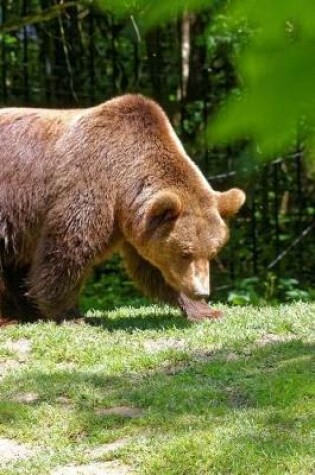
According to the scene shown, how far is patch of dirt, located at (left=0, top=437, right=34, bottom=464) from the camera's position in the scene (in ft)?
14.5

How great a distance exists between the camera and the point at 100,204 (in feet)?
21.3

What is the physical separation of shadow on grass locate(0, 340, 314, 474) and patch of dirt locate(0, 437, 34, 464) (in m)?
0.18

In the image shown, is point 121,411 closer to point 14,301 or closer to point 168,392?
point 168,392

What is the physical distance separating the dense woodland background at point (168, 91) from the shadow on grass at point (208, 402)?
4376mm

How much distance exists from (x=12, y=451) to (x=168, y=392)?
34.7 inches

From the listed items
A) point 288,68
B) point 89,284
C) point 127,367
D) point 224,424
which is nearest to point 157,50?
point 89,284

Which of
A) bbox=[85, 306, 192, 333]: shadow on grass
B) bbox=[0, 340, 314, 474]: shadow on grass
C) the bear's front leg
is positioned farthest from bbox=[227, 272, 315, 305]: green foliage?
bbox=[0, 340, 314, 474]: shadow on grass

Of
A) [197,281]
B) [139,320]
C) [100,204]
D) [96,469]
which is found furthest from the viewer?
[139,320]

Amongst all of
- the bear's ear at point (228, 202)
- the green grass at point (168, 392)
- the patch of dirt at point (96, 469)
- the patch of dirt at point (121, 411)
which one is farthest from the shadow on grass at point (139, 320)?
the patch of dirt at point (96, 469)

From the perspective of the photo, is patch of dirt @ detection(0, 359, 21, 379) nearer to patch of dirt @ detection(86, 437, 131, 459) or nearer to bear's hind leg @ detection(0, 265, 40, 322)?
bear's hind leg @ detection(0, 265, 40, 322)

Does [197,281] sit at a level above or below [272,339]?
above

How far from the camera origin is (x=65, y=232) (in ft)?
21.2

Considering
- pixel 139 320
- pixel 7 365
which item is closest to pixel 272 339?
pixel 139 320

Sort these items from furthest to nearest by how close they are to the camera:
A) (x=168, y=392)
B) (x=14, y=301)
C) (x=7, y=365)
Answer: (x=14, y=301)
(x=7, y=365)
(x=168, y=392)
